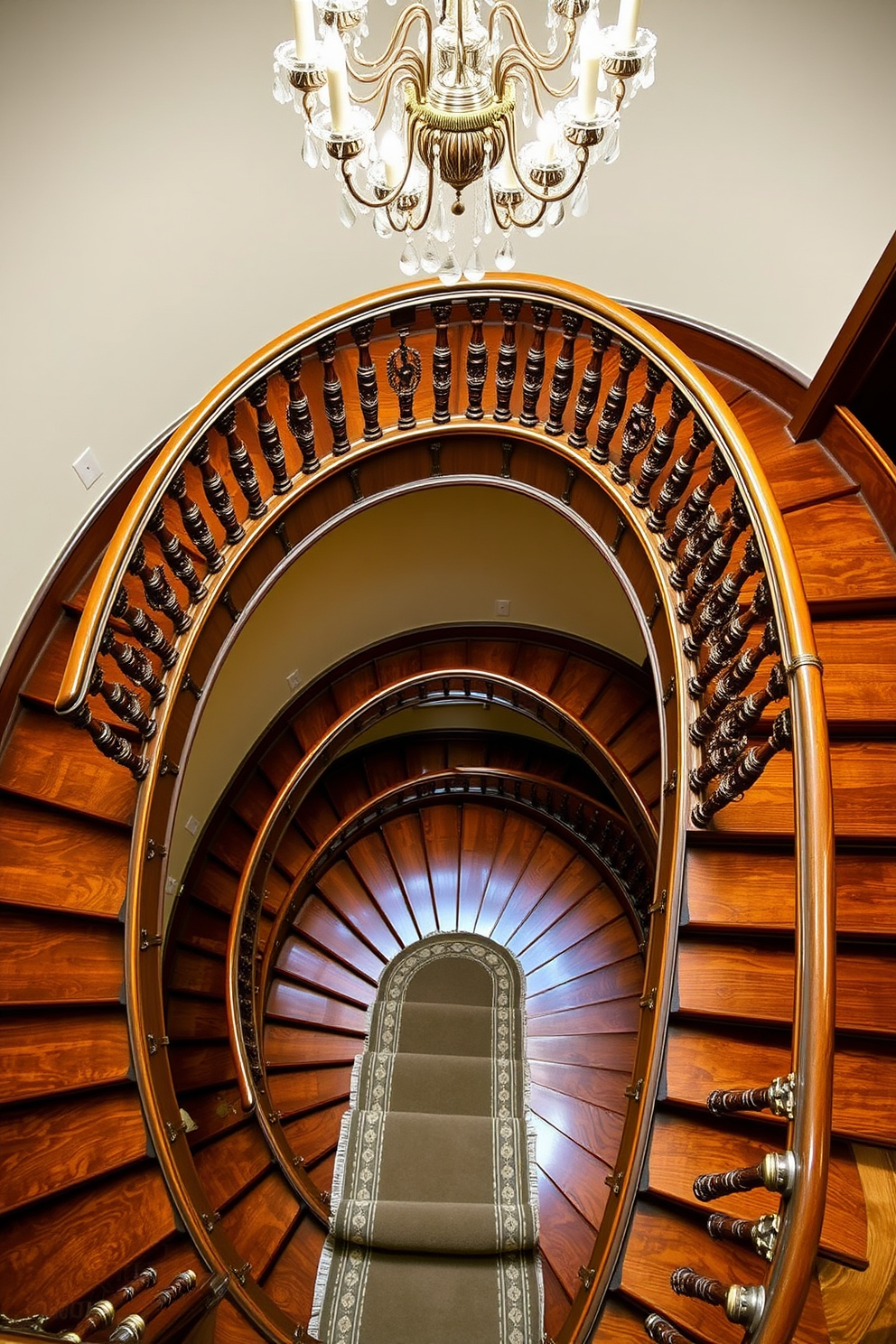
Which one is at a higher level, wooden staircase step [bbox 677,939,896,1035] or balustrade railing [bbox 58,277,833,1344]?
balustrade railing [bbox 58,277,833,1344]

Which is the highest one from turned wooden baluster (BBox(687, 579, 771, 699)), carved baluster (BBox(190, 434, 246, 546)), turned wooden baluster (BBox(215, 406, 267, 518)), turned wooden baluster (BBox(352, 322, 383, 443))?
turned wooden baluster (BBox(352, 322, 383, 443))

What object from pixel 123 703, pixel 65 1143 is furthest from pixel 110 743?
pixel 65 1143

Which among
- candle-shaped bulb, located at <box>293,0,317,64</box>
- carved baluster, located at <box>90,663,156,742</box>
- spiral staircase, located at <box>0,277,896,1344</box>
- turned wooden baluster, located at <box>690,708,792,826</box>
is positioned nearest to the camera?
candle-shaped bulb, located at <box>293,0,317,64</box>

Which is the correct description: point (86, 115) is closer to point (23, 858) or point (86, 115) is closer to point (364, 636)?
point (23, 858)

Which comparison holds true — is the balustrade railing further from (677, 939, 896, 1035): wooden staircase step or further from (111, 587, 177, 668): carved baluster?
(677, 939, 896, 1035): wooden staircase step

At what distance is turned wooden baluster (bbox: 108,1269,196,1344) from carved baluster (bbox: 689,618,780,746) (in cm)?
234

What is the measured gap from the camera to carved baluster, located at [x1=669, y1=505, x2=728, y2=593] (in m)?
2.87

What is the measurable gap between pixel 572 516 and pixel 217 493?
5.41 ft

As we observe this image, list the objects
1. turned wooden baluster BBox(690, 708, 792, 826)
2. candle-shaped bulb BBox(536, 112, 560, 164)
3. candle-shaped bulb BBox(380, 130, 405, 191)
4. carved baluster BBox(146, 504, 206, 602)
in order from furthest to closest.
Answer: carved baluster BBox(146, 504, 206, 602) → turned wooden baluster BBox(690, 708, 792, 826) → candle-shaped bulb BBox(380, 130, 405, 191) → candle-shaped bulb BBox(536, 112, 560, 164)

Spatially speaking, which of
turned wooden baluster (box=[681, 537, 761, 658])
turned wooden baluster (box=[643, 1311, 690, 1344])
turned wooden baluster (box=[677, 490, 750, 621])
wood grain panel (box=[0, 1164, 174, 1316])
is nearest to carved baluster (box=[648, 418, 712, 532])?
turned wooden baluster (box=[677, 490, 750, 621])

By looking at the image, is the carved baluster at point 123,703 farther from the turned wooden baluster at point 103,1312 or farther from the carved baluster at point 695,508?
the carved baluster at point 695,508

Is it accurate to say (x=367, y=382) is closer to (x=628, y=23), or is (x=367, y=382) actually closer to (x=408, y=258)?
(x=408, y=258)

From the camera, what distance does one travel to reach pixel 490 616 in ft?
20.2

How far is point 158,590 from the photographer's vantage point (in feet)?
10.7
